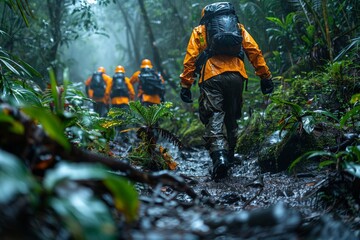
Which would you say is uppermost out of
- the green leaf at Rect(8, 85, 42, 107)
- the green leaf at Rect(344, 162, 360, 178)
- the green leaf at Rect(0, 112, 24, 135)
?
the green leaf at Rect(0, 112, 24, 135)

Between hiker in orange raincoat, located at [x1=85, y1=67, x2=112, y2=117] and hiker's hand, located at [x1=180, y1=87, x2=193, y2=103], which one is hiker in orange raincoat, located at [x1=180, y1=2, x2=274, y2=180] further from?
hiker in orange raincoat, located at [x1=85, y1=67, x2=112, y2=117]

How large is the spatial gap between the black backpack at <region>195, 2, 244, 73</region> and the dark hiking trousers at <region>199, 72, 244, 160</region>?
1.07 ft

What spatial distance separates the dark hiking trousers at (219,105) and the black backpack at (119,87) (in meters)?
6.43

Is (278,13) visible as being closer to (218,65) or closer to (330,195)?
(218,65)

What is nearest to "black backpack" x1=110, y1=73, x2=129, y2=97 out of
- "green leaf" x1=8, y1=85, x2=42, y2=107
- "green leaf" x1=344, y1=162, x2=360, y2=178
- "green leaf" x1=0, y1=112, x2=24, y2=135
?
"green leaf" x1=8, y1=85, x2=42, y2=107

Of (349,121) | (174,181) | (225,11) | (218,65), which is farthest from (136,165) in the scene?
(174,181)

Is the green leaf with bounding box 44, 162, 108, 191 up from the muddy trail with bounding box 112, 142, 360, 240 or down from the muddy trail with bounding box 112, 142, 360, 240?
up

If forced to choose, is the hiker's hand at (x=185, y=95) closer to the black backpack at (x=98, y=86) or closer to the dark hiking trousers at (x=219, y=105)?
the dark hiking trousers at (x=219, y=105)

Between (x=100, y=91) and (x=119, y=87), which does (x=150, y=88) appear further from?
(x=100, y=91)

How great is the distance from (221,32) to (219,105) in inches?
37.4

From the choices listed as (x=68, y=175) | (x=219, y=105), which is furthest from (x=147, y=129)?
(x=68, y=175)

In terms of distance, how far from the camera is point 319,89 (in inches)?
232

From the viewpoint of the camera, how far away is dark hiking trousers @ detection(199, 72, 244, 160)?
459 centimetres

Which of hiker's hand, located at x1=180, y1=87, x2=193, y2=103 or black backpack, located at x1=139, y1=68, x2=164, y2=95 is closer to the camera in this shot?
hiker's hand, located at x1=180, y1=87, x2=193, y2=103
